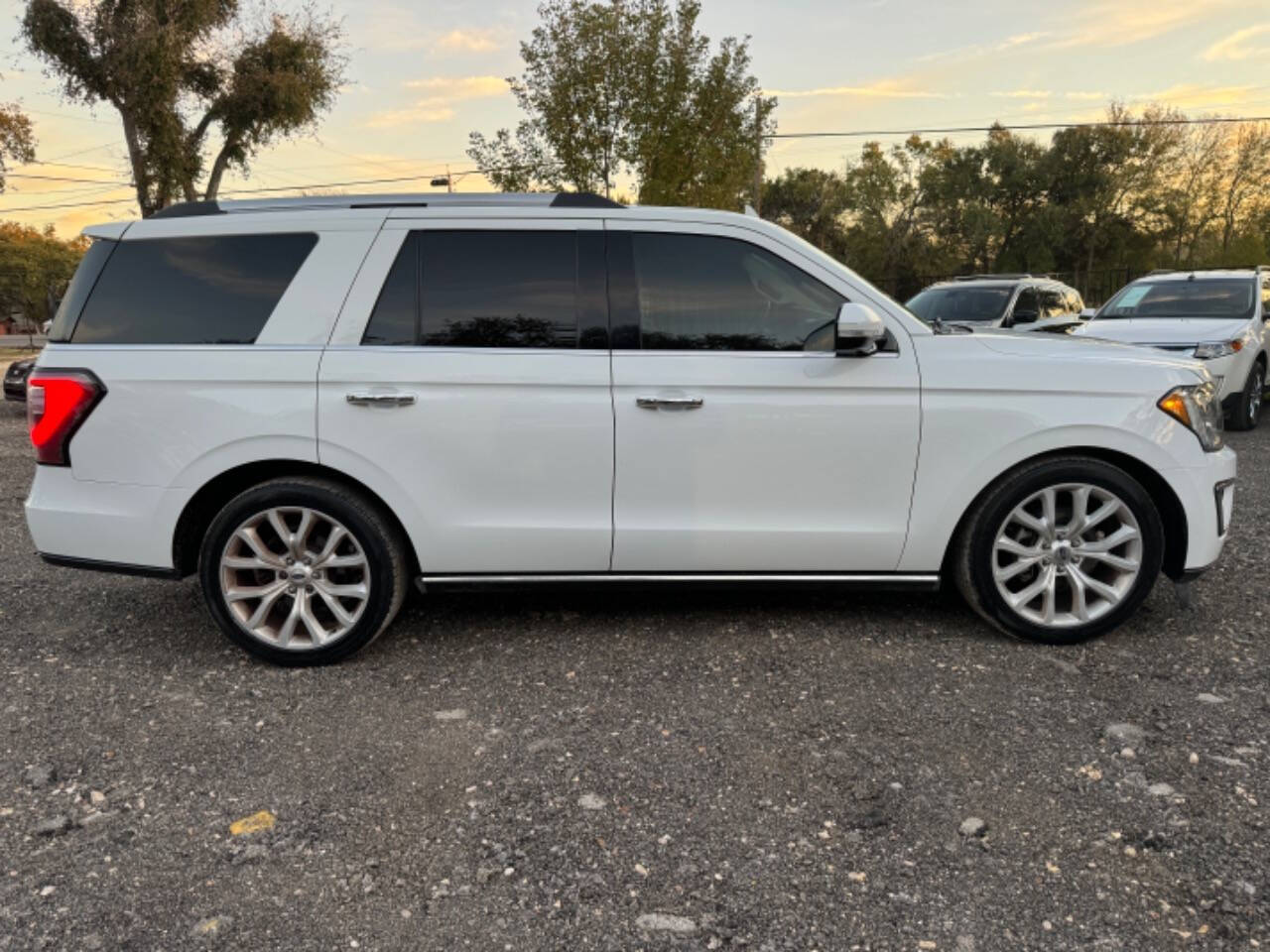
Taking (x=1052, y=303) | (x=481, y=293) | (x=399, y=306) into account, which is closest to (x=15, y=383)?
(x=399, y=306)

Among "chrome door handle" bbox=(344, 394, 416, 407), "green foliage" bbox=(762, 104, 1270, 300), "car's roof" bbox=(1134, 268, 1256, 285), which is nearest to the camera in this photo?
"chrome door handle" bbox=(344, 394, 416, 407)

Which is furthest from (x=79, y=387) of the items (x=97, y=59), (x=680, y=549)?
(x=97, y=59)

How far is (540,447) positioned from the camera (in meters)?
3.50

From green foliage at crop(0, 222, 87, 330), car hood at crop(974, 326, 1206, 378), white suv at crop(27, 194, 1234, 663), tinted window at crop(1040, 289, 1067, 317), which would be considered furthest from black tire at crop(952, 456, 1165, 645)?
green foliage at crop(0, 222, 87, 330)

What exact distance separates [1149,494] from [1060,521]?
1.35 ft

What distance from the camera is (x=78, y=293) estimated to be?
11.7 feet

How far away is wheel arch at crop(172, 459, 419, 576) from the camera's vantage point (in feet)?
11.7

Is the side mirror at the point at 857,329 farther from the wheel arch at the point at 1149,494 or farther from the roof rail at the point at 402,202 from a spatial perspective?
the roof rail at the point at 402,202

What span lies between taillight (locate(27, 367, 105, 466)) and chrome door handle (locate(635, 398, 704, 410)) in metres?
2.16

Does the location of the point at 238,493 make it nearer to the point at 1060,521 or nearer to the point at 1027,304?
the point at 1060,521

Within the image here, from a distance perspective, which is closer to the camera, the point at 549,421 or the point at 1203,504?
the point at 549,421

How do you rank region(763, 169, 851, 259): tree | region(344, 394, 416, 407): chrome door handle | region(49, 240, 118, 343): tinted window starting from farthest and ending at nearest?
region(763, 169, 851, 259): tree < region(49, 240, 118, 343): tinted window < region(344, 394, 416, 407): chrome door handle

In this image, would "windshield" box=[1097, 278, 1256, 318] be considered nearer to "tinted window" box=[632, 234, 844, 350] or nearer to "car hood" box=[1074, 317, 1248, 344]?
"car hood" box=[1074, 317, 1248, 344]

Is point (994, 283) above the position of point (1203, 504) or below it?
above
